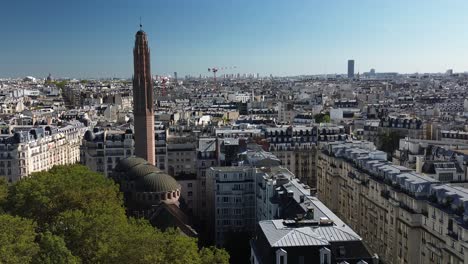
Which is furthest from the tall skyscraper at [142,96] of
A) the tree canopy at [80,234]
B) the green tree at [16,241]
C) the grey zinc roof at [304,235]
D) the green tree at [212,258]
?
the grey zinc roof at [304,235]

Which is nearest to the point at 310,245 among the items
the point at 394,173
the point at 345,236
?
the point at 345,236

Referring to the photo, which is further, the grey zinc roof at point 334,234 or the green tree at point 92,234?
the green tree at point 92,234

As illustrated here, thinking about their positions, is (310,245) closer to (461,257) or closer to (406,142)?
(461,257)

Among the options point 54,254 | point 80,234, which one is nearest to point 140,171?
point 80,234

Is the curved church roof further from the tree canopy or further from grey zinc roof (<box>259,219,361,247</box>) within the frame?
grey zinc roof (<box>259,219,361,247</box>)

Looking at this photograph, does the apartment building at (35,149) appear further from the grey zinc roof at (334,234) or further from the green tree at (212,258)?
the grey zinc roof at (334,234)

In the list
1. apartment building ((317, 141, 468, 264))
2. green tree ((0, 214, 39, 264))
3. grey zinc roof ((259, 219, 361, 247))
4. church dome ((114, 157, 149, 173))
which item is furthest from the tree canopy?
apartment building ((317, 141, 468, 264))
